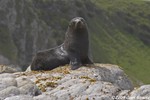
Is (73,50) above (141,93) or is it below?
below

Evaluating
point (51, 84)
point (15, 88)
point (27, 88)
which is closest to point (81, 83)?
point (51, 84)

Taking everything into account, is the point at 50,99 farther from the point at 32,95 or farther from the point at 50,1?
the point at 50,1

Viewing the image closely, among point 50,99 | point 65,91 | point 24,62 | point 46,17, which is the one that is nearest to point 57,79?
point 65,91

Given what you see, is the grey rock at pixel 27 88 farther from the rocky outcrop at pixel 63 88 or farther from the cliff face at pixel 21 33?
the cliff face at pixel 21 33

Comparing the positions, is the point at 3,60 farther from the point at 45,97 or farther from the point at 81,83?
the point at 45,97

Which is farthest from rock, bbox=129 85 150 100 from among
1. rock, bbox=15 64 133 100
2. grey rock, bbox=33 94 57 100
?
grey rock, bbox=33 94 57 100

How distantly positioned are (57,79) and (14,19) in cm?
11839

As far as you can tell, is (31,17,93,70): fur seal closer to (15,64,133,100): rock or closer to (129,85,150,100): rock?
(15,64,133,100): rock

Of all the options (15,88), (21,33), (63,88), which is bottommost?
(21,33)

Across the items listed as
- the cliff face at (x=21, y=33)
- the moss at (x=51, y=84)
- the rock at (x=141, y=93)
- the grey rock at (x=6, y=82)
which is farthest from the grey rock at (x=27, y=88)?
the cliff face at (x=21, y=33)

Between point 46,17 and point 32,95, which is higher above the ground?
point 32,95

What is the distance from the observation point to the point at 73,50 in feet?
72.5

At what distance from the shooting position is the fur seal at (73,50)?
71.8ft

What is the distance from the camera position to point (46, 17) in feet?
574
